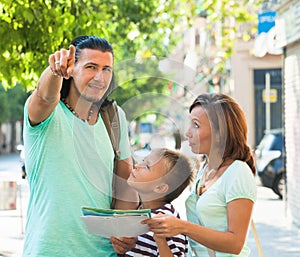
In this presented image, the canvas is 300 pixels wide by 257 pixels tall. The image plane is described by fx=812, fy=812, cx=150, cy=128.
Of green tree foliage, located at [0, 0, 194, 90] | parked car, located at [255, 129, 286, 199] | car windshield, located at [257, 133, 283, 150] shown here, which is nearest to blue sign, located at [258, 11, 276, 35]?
parked car, located at [255, 129, 286, 199]

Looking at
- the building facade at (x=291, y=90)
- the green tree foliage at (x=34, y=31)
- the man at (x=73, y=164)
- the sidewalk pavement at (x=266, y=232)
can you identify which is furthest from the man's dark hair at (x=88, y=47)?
the building facade at (x=291, y=90)

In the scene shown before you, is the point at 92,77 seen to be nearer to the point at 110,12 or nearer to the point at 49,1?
the point at 49,1

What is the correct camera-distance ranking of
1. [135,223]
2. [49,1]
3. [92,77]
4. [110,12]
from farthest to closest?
[110,12], [49,1], [92,77], [135,223]

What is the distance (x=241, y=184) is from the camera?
3164mm

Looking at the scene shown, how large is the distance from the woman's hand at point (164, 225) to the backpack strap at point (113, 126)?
47 cm

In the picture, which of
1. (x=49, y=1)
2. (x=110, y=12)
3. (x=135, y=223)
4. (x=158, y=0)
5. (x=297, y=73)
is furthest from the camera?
(x=158, y=0)

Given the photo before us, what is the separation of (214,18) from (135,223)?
1554cm

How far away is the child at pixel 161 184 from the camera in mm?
3232

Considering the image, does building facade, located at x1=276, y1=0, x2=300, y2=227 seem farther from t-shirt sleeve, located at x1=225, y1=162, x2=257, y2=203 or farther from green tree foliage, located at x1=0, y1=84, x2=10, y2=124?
green tree foliage, located at x1=0, y1=84, x2=10, y2=124

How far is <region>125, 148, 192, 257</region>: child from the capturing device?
3.23 m

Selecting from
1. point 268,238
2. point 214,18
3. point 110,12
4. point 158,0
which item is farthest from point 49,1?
point 214,18

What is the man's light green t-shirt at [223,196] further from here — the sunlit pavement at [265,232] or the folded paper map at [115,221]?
the sunlit pavement at [265,232]

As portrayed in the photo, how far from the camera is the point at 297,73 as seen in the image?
13766 millimetres

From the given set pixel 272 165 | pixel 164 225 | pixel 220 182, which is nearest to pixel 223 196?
pixel 220 182
